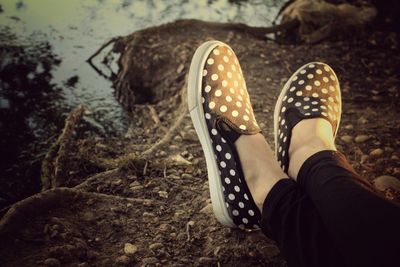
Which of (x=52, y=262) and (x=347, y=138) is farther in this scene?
(x=347, y=138)

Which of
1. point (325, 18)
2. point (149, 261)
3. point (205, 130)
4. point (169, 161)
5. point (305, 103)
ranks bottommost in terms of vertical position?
point (149, 261)

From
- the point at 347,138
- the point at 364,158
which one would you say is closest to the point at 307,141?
the point at 364,158

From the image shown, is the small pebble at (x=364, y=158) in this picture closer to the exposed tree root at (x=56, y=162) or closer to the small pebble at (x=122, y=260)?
the small pebble at (x=122, y=260)

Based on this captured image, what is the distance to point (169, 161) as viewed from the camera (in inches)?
76.4

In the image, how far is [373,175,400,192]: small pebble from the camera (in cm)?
162

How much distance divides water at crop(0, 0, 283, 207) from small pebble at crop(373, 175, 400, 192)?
5.96 ft

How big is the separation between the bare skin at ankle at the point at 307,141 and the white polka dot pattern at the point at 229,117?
0.20m

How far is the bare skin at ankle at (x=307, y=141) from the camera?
141 centimetres

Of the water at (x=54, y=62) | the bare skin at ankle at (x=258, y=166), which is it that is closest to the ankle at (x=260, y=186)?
the bare skin at ankle at (x=258, y=166)

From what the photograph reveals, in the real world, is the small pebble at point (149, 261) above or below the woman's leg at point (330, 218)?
below

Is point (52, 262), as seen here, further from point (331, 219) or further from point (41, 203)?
point (331, 219)

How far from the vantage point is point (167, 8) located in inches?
160

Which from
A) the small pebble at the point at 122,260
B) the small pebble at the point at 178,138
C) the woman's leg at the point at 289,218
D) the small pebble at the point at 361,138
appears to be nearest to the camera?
the woman's leg at the point at 289,218

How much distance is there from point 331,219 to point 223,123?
2.63 ft
